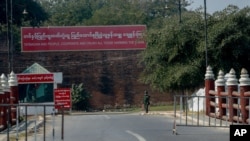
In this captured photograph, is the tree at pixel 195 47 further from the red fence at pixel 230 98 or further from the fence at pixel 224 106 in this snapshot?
the fence at pixel 224 106

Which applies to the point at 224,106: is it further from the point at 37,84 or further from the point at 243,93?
the point at 37,84

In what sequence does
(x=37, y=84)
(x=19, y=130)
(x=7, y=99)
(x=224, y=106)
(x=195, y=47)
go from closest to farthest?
1. (x=19, y=130)
2. (x=224, y=106)
3. (x=7, y=99)
4. (x=195, y=47)
5. (x=37, y=84)

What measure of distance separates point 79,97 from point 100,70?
12.3 ft

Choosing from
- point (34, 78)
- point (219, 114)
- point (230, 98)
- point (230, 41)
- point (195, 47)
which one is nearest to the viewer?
point (230, 98)

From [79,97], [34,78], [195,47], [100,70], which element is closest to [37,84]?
[34,78]

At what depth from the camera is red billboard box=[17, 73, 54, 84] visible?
5228cm

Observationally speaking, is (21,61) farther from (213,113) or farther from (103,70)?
(213,113)

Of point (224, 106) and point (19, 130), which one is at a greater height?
point (224, 106)

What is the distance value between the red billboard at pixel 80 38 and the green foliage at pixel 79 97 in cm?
362

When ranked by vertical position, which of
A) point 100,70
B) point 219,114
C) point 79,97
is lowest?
point 79,97

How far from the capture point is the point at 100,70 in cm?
6150

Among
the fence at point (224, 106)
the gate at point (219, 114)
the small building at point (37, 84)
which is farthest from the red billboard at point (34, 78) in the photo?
the gate at point (219, 114)

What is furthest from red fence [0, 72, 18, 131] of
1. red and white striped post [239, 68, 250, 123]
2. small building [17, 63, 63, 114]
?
small building [17, 63, 63, 114]

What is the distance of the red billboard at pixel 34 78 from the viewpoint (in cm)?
5228
